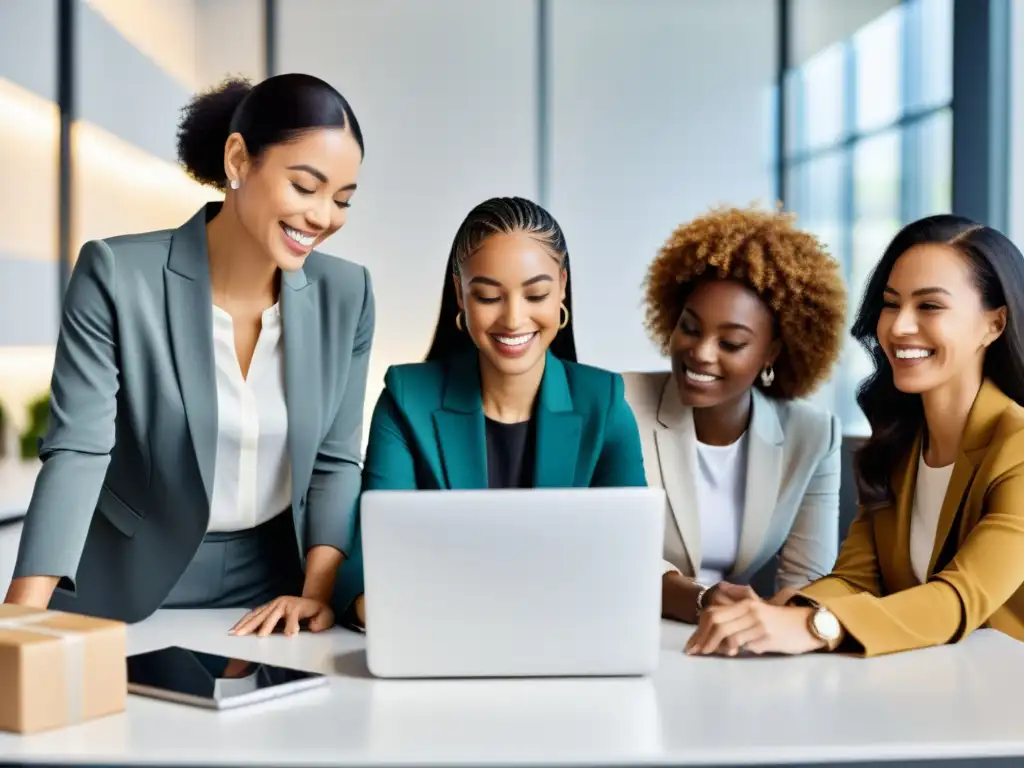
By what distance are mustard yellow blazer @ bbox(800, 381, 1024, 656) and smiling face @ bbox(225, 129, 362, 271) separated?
1010mm

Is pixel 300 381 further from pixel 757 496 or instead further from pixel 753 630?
pixel 757 496

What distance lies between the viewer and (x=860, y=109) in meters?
7.92

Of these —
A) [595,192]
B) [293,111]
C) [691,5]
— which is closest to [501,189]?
[595,192]

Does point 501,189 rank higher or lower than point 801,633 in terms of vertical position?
higher

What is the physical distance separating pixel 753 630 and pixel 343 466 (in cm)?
82

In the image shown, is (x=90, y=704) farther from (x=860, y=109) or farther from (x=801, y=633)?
(x=860, y=109)

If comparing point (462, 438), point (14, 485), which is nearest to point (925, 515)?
point (462, 438)

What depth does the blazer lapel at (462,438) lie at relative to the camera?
208 cm

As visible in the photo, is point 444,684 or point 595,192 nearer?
point 444,684

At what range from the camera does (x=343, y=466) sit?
6.89 ft

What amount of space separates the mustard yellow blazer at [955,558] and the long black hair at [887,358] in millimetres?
34

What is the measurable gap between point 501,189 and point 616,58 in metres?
1.48

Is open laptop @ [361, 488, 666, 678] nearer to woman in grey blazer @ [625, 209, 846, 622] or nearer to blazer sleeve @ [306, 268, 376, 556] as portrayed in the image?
blazer sleeve @ [306, 268, 376, 556]

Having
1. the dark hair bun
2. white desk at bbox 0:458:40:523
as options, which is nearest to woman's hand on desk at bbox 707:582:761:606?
the dark hair bun
